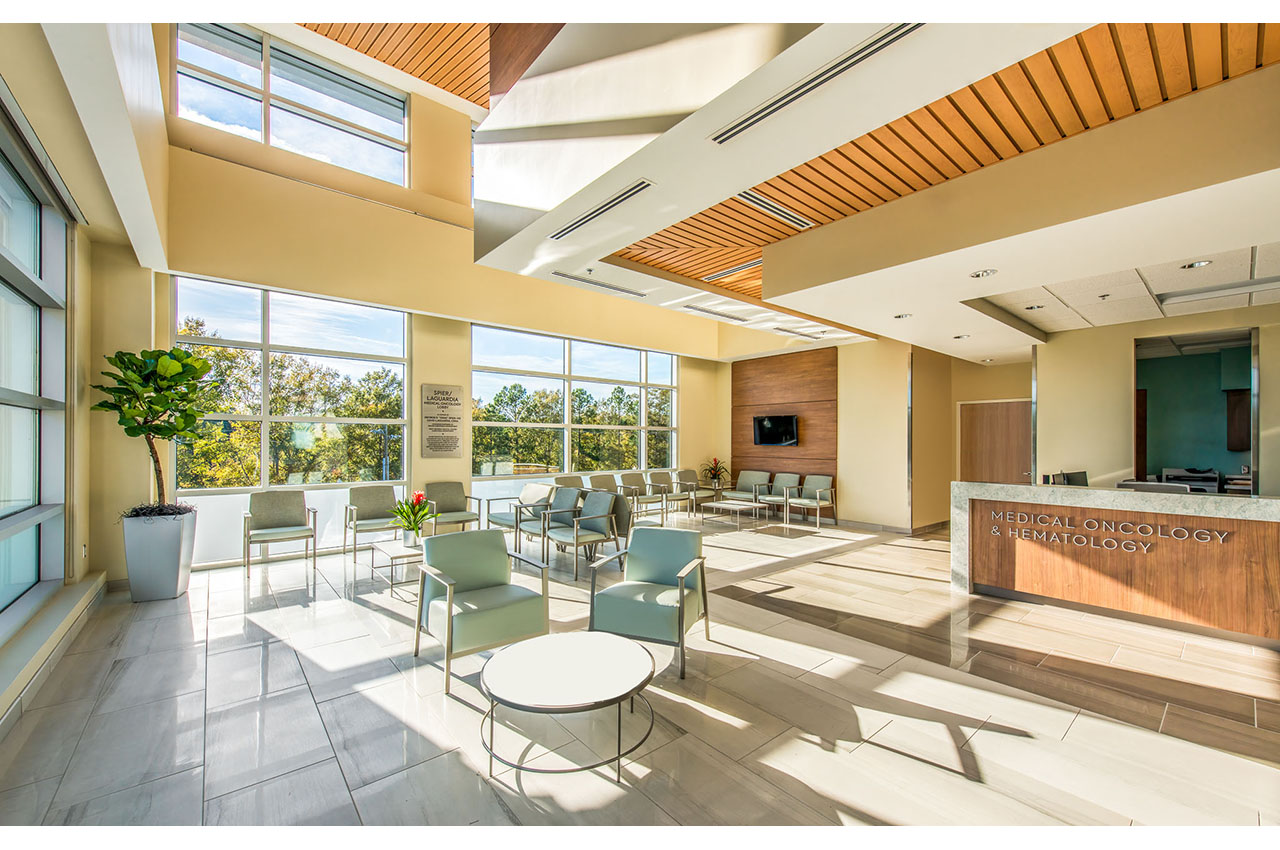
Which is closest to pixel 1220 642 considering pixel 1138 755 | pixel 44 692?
pixel 1138 755

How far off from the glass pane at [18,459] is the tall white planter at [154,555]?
2.35ft

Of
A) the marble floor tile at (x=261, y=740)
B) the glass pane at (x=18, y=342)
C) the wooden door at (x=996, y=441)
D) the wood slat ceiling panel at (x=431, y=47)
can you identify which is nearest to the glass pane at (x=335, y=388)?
the glass pane at (x=18, y=342)

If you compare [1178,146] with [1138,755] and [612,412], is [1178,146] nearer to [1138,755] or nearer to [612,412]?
[1138,755]

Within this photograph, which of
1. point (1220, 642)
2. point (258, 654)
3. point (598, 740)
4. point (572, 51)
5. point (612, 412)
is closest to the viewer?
point (598, 740)

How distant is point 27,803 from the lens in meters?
2.25

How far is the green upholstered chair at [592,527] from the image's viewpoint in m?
5.91

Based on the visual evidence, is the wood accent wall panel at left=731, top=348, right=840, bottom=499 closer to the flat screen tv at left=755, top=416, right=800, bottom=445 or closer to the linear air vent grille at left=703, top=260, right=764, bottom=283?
the flat screen tv at left=755, top=416, right=800, bottom=445

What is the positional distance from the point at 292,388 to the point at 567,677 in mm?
5947

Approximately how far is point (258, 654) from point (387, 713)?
1.52m

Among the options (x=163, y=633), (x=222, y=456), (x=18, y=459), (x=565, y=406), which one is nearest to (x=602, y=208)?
(x=163, y=633)

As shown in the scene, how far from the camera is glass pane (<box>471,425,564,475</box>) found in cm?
839

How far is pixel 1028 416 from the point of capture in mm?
9086

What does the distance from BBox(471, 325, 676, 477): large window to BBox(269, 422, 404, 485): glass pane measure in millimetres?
1257

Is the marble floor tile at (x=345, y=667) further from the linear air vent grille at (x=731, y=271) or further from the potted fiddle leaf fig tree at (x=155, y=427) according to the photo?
the linear air vent grille at (x=731, y=271)
